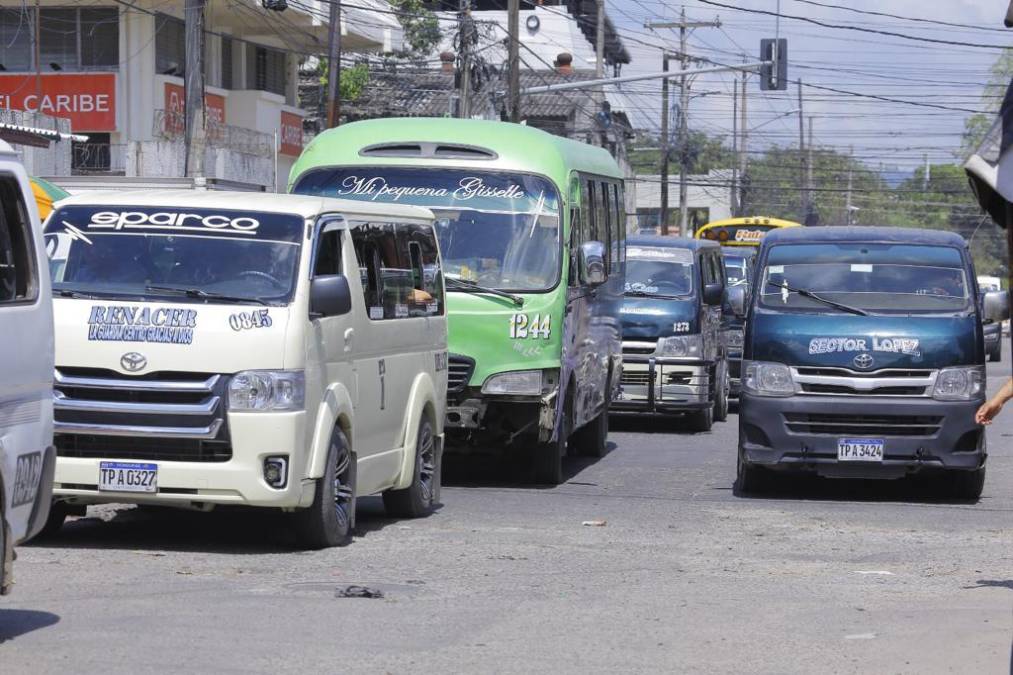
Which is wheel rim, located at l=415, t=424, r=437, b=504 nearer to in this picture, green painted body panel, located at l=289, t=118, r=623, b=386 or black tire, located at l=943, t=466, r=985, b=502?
green painted body panel, located at l=289, t=118, r=623, b=386

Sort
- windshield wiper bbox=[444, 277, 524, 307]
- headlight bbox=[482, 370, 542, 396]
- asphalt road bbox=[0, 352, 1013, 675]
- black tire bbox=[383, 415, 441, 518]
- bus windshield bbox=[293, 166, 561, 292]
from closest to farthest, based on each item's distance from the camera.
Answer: asphalt road bbox=[0, 352, 1013, 675]
black tire bbox=[383, 415, 441, 518]
headlight bbox=[482, 370, 542, 396]
windshield wiper bbox=[444, 277, 524, 307]
bus windshield bbox=[293, 166, 561, 292]

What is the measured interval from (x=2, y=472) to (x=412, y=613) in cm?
219

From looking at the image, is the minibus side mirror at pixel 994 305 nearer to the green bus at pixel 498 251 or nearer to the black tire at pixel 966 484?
the black tire at pixel 966 484

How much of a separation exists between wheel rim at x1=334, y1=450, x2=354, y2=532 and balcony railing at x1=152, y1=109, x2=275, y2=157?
20767 millimetres

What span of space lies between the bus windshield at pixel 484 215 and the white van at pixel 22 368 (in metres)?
6.84

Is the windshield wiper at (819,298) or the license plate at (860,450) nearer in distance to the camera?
the license plate at (860,450)

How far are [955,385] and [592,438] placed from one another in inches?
199

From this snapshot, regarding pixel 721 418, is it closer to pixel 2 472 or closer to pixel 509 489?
pixel 509 489

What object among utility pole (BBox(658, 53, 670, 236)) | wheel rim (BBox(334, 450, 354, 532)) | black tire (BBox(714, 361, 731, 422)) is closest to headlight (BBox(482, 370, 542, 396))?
wheel rim (BBox(334, 450, 354, 532))

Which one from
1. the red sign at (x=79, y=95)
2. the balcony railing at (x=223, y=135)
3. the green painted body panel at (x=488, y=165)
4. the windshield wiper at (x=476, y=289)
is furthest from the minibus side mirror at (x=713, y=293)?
the red sign at (x=79, y=95)

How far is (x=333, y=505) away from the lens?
10148 millimetres

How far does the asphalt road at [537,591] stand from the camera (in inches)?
286

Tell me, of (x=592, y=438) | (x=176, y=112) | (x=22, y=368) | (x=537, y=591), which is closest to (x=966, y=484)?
(x=592, y=438)

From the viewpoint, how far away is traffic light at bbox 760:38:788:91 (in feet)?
112
